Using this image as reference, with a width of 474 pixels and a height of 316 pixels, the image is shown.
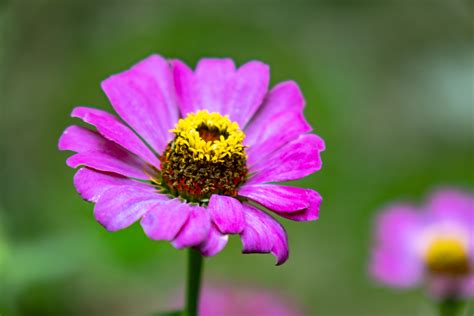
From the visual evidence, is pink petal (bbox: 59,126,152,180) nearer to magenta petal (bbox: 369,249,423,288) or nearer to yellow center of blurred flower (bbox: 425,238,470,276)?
magenta petal (bbox: 369,249,423,288)

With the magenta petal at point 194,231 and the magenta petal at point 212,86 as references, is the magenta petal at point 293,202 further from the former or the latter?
the magenta petal at point 212,86

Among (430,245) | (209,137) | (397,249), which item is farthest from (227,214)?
(430,245)

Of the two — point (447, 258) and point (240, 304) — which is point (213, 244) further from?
point (447, 258)

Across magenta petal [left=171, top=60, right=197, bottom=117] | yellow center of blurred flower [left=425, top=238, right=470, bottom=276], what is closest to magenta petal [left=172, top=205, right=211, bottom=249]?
magenta petal [left=171, top=60, right=197, bottom=117]

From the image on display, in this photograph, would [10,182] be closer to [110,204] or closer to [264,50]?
[264,50]

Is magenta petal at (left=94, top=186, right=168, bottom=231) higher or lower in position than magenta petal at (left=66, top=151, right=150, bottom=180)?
lower

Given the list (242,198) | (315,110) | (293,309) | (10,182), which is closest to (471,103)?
(315,110)

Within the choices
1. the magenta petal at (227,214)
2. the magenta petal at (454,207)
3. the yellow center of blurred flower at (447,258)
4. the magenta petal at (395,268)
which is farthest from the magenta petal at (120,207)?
the magenta petal at (454,207)

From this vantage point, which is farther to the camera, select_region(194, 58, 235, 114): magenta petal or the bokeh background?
→ the bokeh background
